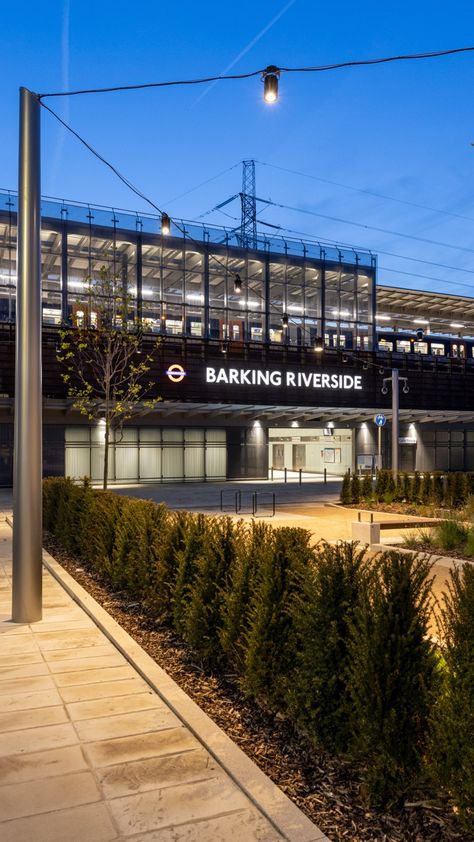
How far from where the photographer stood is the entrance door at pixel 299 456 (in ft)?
173

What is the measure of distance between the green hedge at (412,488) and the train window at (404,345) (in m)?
26.7

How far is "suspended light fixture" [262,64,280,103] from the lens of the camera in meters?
8.07

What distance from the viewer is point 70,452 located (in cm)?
3628

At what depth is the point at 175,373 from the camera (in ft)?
111

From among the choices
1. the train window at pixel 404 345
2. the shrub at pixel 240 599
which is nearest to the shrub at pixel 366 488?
the shrub at pixel 240 599

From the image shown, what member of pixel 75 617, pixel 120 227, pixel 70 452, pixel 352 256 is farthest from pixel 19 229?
pixel 352 256

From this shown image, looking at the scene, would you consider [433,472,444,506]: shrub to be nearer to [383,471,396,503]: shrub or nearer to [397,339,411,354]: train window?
[383,471,396,503]: shrub

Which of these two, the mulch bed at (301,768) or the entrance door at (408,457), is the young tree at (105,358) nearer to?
the mulch bed at (301,768)

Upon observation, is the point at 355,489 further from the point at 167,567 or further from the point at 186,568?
the point at 186,568

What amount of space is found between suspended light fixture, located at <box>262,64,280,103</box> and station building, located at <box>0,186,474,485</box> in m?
21.5

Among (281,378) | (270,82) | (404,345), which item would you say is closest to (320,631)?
(270,82)

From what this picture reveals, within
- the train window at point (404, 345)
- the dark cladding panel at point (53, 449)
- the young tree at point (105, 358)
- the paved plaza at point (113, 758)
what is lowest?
the paved plaza at point (113, 758)

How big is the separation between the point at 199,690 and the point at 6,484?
31928 mm

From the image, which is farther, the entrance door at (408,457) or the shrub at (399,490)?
the entrance door at (408,457)
